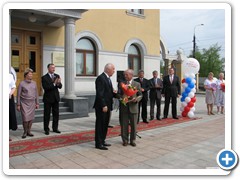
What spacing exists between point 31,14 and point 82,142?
18.9 feet

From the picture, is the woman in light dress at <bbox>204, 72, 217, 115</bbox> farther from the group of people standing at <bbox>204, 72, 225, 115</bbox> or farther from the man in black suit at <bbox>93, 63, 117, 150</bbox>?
the man in black suit at <bbox>93, 63, 117, 150</bbox>

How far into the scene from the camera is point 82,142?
19.8ft

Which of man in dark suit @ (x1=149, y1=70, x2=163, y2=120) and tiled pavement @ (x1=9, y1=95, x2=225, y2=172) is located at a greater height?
man in dark suit @ (x1=149, y1=70, x2=163, y2=120)

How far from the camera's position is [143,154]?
203 inches

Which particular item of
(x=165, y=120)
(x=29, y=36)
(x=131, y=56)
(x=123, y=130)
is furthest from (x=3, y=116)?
(x=131, y=56)

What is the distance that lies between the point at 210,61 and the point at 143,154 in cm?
3507

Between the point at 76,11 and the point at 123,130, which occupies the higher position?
the point at 76,11

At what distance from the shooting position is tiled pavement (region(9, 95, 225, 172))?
14.8ft

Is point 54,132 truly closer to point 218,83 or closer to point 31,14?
point 31,14

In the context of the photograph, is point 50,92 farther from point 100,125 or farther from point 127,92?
point 127,92

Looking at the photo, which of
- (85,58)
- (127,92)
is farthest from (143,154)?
(85,58)

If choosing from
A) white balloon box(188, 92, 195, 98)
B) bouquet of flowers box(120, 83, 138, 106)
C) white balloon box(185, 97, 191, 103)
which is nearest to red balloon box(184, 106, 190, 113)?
white balloon box(185, 97, 191, 103)

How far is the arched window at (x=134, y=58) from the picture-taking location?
48.2ft

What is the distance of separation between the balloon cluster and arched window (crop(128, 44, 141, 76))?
5010 millimetres
